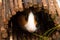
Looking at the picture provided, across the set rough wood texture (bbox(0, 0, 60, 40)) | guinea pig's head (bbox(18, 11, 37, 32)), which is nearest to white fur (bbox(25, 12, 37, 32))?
guinea pig's head (bbox(18, 11, 37, 32))

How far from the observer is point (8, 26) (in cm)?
163

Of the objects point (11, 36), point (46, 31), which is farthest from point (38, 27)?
point (11, 36)

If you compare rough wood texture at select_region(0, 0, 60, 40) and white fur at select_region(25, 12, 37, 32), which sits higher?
rough wood texture at select_region(0, 0, 60, 40)

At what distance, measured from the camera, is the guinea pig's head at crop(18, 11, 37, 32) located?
1.59m

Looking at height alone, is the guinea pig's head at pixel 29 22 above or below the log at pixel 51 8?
below

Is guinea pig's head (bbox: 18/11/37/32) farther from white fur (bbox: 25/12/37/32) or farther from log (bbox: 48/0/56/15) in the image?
log (bbox: 48/0/56/15)

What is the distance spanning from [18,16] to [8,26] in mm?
114

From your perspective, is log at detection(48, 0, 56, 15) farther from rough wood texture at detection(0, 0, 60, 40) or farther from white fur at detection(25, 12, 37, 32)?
white fur at detection(25, 12, 37, 32)

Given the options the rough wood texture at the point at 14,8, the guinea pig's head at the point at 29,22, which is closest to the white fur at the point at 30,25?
the guinea pig's head at the point at 29,22

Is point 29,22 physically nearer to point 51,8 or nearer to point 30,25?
point 30,25

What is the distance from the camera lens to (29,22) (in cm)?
160

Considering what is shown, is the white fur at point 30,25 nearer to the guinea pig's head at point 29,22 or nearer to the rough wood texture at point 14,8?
the guinea pig's head at point 29,22

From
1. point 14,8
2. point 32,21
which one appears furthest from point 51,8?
point 14,8

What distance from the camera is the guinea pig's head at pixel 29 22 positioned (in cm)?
159
